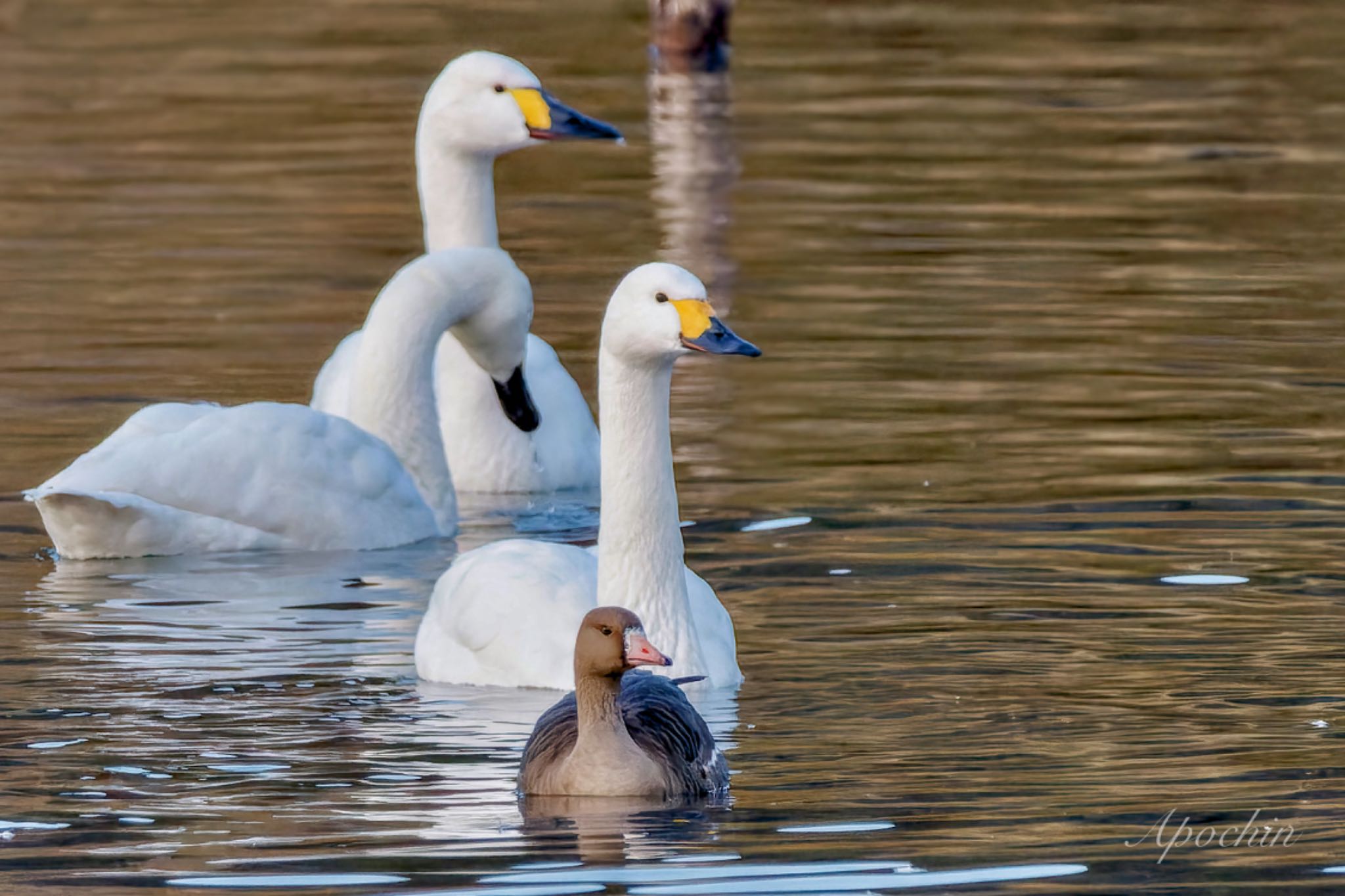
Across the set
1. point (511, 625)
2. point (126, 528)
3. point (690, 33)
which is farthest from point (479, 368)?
point (690, 33)

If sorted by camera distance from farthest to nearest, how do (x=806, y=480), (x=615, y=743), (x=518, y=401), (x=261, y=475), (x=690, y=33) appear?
(x=690, y=33)
(x=518, y=401)
(x=806, y=480)
(x=261, y=475)
(x=615, y=743)

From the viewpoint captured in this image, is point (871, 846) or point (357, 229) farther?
point (357, 229)

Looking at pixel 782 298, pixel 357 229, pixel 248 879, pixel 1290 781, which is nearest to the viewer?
pixel 248 879

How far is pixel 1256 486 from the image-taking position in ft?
38.9

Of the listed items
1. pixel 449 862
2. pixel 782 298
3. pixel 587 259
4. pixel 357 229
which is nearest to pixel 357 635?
pixel 449 862

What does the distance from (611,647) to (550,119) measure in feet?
20.9

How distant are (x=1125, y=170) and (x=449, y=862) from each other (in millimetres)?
15371

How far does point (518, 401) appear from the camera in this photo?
12.8m

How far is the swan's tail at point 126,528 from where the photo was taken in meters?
11.1

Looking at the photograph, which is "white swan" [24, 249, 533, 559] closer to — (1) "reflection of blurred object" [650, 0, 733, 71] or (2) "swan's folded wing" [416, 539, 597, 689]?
(2) "swan's folded wing" [416, 539, 597, 689]

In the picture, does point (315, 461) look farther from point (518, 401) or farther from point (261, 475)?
point (518, 401)

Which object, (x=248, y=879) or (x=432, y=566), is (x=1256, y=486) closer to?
(x=432, y=566)

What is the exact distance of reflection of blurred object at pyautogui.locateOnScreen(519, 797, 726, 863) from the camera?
23.7 feet

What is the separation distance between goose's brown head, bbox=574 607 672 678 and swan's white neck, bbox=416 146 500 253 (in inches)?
240
